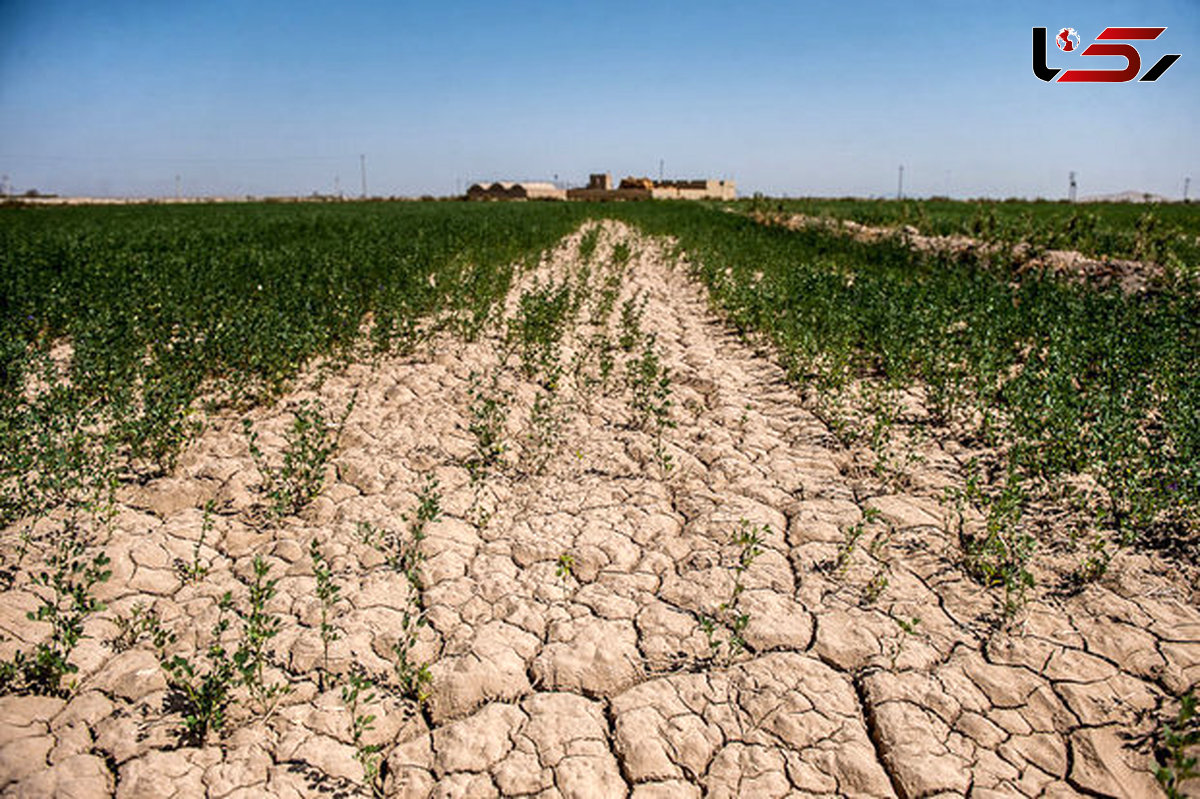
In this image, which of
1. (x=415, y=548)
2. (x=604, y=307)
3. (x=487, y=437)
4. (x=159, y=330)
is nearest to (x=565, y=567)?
(x=415, y=548)

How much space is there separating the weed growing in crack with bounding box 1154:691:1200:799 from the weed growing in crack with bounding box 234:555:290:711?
334 cm

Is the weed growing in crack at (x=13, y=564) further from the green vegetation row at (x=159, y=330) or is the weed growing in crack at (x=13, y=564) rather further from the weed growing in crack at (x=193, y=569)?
the weed growing in crack at (x=193, y=569)

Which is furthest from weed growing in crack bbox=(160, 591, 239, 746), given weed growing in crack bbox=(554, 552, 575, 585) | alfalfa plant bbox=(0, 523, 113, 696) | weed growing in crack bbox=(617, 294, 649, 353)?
weed growing in crack bbox=(617, 294, 649, 353)

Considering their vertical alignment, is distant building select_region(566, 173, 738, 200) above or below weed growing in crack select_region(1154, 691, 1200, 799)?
above

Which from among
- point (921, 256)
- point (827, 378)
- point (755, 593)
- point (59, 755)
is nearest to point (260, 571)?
point (59, 755)

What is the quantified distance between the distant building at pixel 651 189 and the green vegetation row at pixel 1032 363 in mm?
70976

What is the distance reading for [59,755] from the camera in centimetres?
248

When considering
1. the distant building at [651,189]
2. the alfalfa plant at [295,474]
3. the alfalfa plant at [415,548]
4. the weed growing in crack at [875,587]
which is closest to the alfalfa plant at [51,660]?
the alfalfa plant at [295,474]

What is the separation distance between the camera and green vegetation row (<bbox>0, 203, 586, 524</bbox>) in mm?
4586

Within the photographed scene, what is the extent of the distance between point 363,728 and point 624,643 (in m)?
1.22

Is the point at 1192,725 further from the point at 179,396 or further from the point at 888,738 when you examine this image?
the point at 179,396

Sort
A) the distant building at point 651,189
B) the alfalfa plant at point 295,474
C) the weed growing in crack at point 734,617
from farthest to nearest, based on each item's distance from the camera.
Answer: the distant building at point 651,189, the alfalfa plant at point 295,474, the weed growing in crack at point 734,617

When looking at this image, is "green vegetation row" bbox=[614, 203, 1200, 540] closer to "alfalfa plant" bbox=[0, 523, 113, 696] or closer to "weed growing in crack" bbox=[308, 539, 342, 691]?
"weed growing in crack" bbox=[308, 539, 342, 691]

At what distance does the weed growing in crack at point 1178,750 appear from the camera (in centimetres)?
231
